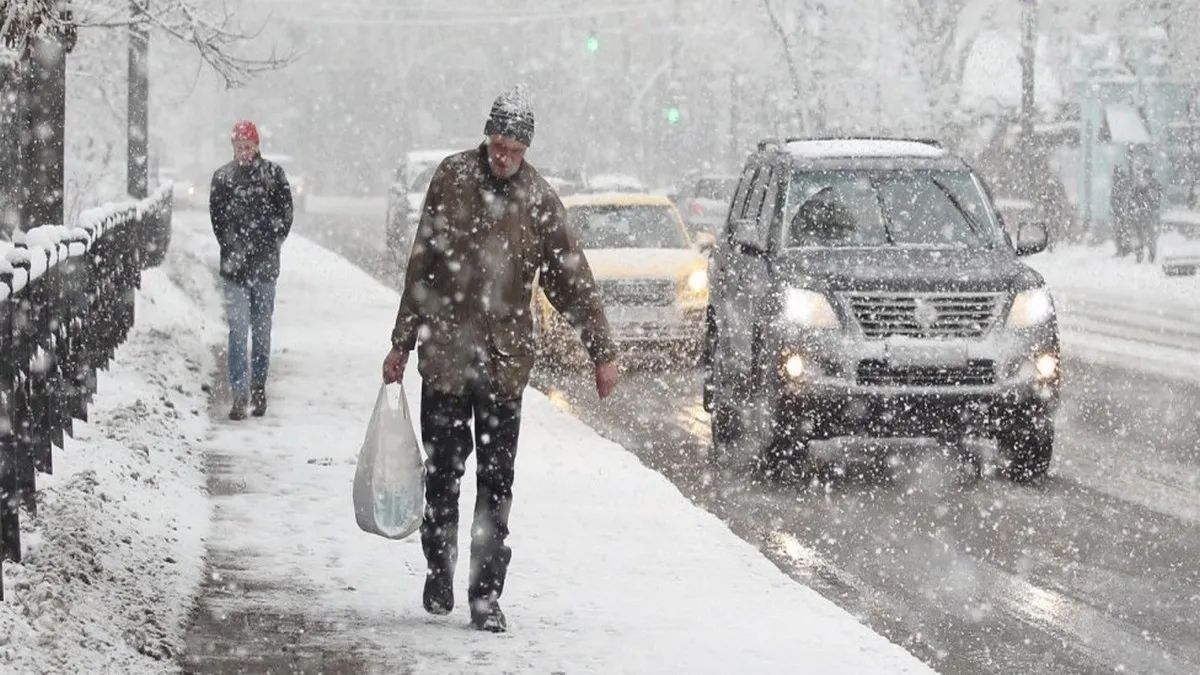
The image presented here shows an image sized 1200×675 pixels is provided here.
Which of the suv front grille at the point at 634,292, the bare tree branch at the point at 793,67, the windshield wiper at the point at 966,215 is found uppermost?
the bare tree branch at the point at 793,67

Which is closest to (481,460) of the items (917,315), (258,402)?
(917,315)

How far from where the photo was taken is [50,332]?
397 inches

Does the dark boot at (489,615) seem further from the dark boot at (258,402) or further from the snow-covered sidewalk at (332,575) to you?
the dark boot at (258,402)

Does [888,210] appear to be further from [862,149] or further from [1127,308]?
[1127,308]

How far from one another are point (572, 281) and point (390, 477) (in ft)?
3.14

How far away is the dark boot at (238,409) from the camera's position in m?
13.3

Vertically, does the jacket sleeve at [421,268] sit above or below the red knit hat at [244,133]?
below

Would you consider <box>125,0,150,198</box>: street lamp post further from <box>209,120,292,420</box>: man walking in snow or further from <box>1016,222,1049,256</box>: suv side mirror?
<box>1016,222,1049,256</box>: suv side mirror

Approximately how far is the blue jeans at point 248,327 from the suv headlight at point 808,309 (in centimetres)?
354

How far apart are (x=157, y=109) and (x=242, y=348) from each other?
240 ft

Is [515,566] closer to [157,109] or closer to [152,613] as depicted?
[152,613]

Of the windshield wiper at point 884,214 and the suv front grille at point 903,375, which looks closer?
the suv front grille at point 903,375

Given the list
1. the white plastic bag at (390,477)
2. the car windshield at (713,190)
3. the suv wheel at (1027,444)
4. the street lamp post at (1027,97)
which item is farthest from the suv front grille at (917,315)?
the car windshield at (713,190)

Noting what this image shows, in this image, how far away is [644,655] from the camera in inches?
276
